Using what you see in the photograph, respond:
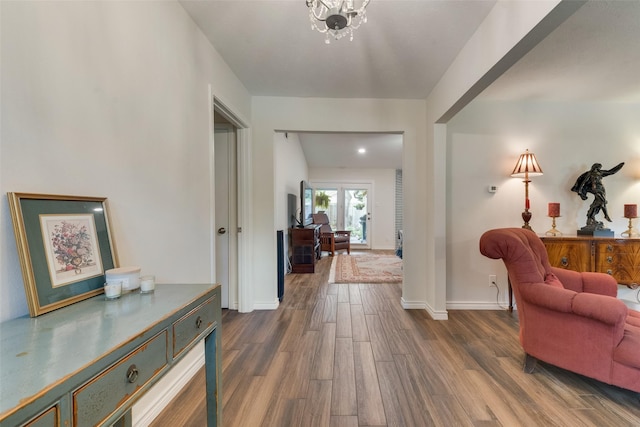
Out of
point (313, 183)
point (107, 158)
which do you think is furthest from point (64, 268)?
point (313, 183)

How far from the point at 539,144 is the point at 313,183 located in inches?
204

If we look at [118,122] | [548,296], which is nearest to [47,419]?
[118,122]

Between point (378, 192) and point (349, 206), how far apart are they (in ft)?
3.02

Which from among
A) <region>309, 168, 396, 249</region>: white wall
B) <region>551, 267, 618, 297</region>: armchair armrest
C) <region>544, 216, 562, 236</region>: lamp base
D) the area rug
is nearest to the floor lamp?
<region>544, 216, 562, 236</region>: lamp base

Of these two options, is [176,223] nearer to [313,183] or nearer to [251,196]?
[251,196]

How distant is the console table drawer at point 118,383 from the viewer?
55 cm

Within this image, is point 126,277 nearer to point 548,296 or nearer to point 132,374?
point 132,374

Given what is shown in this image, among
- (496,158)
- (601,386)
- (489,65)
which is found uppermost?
(489,65)

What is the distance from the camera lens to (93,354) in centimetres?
59

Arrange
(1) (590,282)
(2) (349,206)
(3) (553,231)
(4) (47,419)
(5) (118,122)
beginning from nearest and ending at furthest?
1. (4) (47,419)
2. (5) (118,122)
3. (1) (590,282)
4. (3) (553,231)
5. (2) (349,206)

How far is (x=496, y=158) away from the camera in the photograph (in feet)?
9.71

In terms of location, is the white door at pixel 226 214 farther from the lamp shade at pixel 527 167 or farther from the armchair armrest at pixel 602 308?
the lamp shade at pixel 527 167

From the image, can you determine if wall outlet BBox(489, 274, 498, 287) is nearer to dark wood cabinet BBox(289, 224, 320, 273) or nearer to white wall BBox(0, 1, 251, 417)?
dark wood cabinet BBox(289, 224, 320, 273)

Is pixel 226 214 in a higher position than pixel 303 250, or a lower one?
higher
